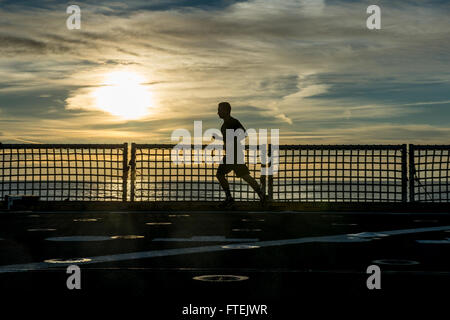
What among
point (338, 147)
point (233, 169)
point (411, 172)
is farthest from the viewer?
point (338, 147)

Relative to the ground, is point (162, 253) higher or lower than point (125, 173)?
lower

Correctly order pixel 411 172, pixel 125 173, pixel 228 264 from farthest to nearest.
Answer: pixel 125 173 → pixel 411 172 → pixel 228 264

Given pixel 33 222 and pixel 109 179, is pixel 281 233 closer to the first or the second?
pixel 33 222

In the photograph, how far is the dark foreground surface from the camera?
5953mm

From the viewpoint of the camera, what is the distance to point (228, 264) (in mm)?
8359

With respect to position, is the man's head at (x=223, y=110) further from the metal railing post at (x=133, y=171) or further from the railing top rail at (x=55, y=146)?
the railing top rail at (x=55, y=146)

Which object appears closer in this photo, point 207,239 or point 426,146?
point 207,239

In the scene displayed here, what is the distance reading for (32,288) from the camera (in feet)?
21.7

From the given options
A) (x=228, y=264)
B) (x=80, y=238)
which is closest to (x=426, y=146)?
(x=80, y=238)

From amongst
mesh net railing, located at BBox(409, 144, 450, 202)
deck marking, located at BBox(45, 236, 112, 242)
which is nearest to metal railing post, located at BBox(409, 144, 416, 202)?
mesh net railing, located at BBox(409, 144, 450, 202)

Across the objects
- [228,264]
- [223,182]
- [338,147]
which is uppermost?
[338,147]

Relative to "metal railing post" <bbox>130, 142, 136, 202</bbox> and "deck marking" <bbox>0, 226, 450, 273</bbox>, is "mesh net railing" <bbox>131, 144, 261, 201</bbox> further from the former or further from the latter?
"deck marking" <bbox>0, 226, 450, 273</bbox>

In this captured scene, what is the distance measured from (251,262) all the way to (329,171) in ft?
51.7

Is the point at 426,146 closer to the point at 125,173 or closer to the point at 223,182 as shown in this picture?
the point at 223,182
